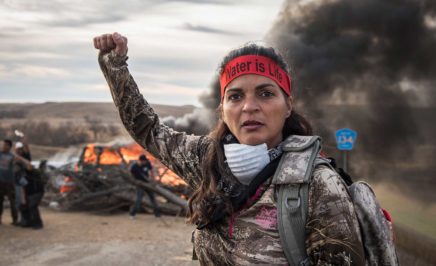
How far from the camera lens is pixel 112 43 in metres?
2.15

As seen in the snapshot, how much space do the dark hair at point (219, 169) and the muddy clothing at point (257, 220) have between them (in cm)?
7

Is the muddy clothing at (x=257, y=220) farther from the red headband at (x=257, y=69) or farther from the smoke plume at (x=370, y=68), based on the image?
the smoke plume at (x=370, y=68)

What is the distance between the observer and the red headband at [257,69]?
5.82 feet

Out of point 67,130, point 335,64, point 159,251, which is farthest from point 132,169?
point 67,130

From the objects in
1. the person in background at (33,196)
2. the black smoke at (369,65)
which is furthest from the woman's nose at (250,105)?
the person in background at (33,196)

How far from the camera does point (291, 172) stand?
1.54 metres

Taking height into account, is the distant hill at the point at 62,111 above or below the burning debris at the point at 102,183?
above

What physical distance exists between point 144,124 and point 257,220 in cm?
82

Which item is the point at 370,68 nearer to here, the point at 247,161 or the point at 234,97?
the point at 234,97

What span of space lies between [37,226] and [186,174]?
990cm

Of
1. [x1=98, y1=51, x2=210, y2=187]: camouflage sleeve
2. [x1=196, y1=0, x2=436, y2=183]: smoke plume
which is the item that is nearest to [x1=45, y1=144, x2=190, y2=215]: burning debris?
[x1=196, y1=0, x2=436, y2=183]: smoke plume

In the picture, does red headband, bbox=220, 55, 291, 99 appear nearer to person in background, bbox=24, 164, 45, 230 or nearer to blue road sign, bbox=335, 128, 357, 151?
blue road sign, bbox=335, 128, 357, 151

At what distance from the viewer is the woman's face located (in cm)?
176

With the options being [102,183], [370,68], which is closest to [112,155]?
[102,183]
